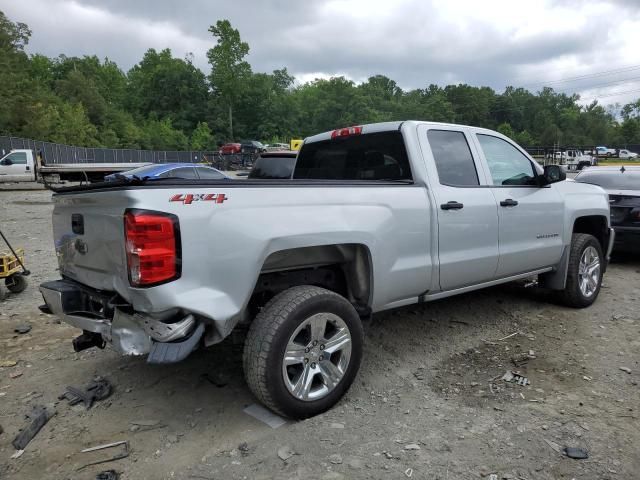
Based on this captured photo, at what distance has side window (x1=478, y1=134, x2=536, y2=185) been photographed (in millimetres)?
4453

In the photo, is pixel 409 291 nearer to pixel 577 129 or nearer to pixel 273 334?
pixel 273 334

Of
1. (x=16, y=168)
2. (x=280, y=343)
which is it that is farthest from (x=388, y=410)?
(x=16, y=168)

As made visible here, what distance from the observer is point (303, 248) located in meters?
3.19

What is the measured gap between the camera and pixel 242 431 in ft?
9.74

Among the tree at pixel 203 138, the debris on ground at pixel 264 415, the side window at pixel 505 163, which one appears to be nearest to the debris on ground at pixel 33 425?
the debris on ground at pixel 264 415

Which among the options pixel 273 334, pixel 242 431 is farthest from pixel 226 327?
pixel 242 431

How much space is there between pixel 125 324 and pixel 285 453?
1154 mm

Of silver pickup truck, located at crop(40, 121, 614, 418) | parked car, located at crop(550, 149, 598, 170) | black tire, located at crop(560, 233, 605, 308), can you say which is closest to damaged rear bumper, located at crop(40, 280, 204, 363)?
silver pickup truck, located at crop(40, 121, 614, 418)

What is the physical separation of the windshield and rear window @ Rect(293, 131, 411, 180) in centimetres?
563

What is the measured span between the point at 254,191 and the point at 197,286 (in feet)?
2.11

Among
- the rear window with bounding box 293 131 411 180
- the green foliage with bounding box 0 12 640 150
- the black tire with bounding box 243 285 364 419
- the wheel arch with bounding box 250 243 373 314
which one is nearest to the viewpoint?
the black tire with bounding box 243 285 364 419

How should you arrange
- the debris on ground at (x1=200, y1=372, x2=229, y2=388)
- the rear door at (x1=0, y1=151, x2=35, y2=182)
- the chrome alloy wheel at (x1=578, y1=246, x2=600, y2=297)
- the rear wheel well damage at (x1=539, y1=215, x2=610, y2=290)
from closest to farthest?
the debris on ground at (x1=200, y1=372, x2=229, y2=388), the rear wheel well damage at (x1=539, y1=215, x2=610, y2=290), the chrome alloy wheel at (x1=578, y1=246, x2=600, y2=297), the rear door at (x1=0, y1=151, x2=35, y2=182)

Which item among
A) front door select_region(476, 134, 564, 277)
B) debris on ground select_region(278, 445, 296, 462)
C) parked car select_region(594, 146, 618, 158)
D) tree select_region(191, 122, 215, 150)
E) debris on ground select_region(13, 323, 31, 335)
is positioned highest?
tree select_region(191, 122, 215, 150)

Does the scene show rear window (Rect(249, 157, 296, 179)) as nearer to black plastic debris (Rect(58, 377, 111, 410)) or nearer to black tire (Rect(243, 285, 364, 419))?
black plastic debris (Rect(58, 377, 111, 410))
